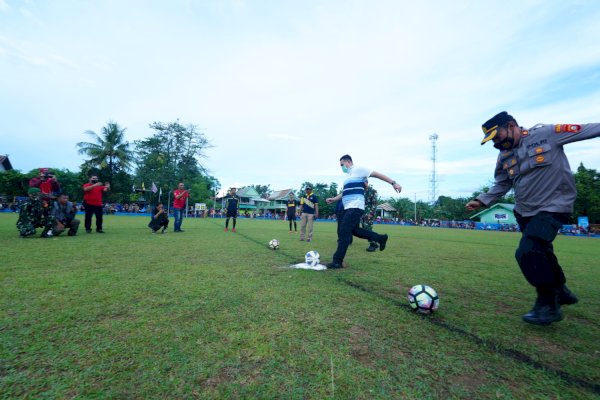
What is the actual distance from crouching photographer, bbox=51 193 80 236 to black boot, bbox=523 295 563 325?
34.0 ft

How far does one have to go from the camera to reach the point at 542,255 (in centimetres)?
252

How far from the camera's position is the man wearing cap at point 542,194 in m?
2.52

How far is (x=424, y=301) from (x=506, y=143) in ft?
6.04

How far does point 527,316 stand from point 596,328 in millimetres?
581

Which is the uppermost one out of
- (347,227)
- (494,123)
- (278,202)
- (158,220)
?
(278,202)

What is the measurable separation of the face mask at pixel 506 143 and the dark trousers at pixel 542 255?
2.46 ft

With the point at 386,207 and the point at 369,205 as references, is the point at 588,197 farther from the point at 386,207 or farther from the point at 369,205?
the point at 369,205

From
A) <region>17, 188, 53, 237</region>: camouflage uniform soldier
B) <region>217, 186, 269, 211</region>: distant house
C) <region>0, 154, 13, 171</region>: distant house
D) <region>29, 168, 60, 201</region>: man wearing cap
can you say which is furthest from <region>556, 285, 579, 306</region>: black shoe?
<region>217, 186, 269, 211</region>: distant house

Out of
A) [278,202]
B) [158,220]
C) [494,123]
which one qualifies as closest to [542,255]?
[494,123]

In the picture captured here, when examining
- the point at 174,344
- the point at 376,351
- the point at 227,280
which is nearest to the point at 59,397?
the point at 174,344

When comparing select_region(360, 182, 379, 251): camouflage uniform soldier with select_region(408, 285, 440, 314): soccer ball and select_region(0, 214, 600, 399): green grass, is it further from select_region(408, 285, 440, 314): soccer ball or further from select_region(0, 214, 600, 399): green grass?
select_region(408, 285, 440, 314): soccer ball

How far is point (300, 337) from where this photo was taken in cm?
206

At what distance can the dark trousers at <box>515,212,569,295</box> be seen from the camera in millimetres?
2506

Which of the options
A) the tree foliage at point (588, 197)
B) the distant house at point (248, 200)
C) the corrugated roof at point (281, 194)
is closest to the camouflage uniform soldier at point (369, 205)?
the tree foliage at point (588, 197)
